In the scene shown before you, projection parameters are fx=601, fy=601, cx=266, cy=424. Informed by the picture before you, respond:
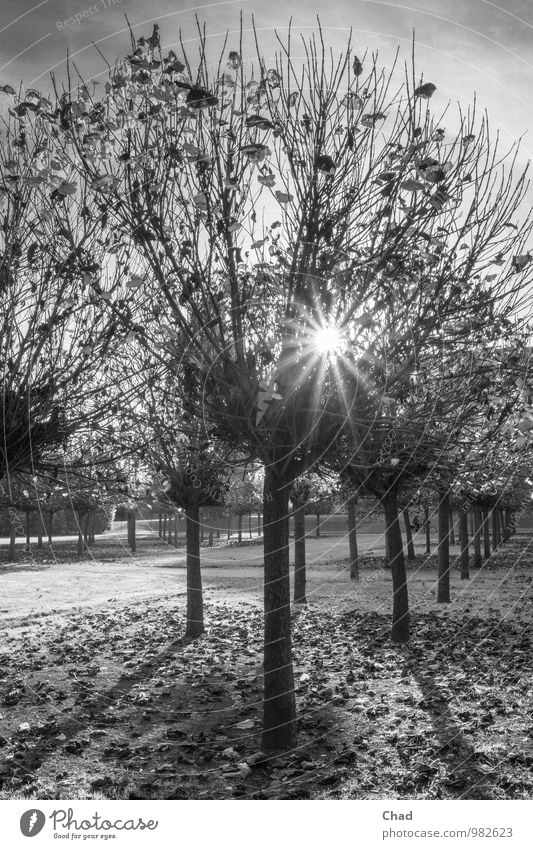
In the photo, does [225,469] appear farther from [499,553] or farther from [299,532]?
[499,553]

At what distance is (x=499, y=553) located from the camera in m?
37.4

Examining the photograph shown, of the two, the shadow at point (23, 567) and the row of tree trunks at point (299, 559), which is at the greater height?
the row of tree trunks at point (299, 559)

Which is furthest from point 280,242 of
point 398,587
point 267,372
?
point 398,587

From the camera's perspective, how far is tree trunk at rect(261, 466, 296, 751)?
662 centimetres

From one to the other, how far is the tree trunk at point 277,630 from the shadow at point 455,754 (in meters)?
1.65

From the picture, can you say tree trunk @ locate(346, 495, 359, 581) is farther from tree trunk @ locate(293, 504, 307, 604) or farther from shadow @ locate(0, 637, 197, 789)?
shadow @ locate(0, 637, 197, 789)

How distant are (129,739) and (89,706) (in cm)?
152

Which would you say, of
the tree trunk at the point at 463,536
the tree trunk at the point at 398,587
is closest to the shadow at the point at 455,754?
the tree trunk at the point at 398,587

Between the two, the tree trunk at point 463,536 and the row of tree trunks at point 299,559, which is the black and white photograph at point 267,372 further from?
the tree trunk at point 463,536

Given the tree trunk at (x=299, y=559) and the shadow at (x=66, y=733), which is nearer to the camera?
the shadow at (x=66, y=733)

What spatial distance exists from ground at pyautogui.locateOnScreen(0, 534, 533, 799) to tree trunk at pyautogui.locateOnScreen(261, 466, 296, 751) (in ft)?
0.99

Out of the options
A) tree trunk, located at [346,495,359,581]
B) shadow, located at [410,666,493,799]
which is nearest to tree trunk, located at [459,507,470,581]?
tree trunk, located at [346,495,359,581]

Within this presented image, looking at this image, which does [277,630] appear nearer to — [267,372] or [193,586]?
[267,372]

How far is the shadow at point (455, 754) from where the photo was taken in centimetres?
508
